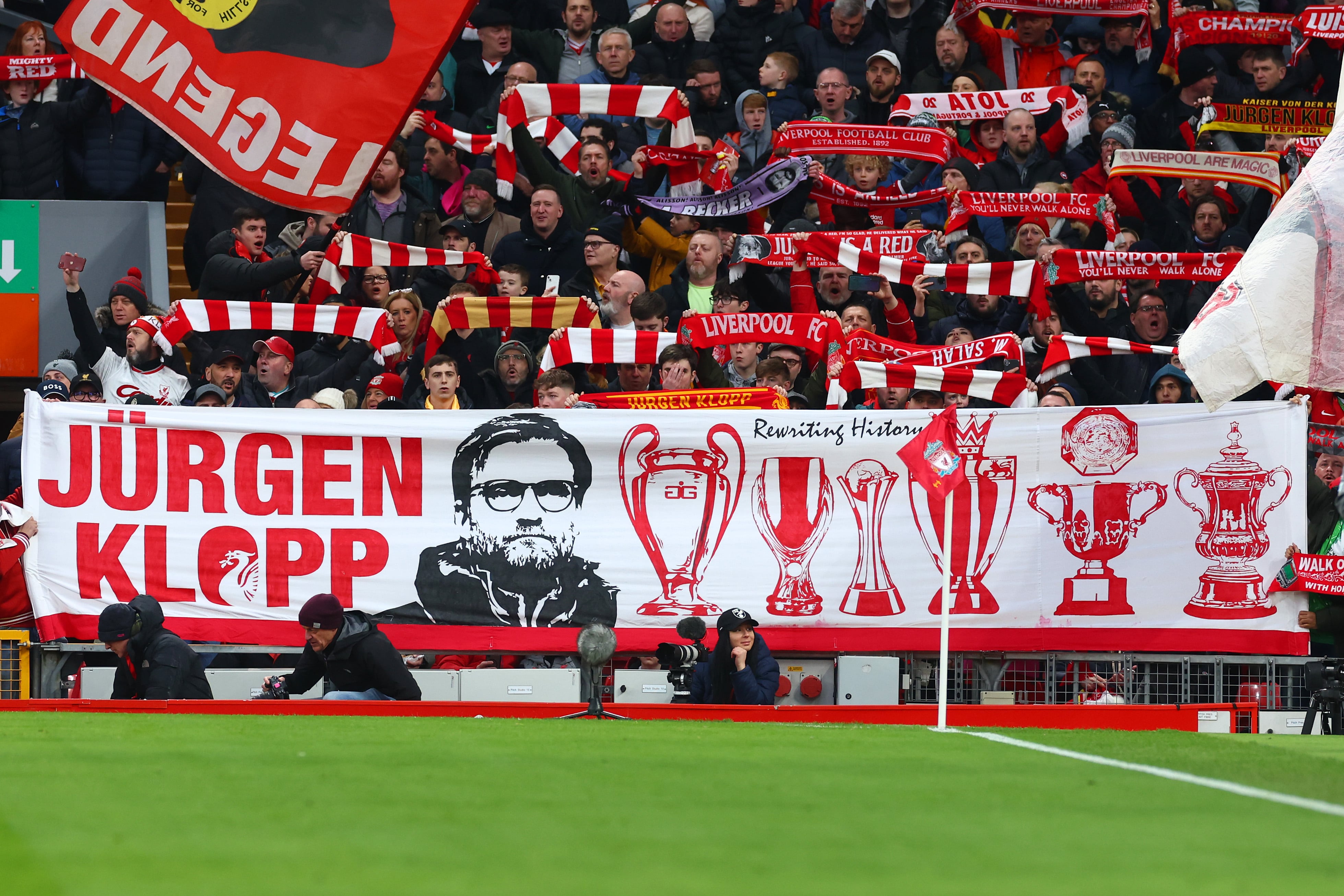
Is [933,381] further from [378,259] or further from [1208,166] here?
[378,259]

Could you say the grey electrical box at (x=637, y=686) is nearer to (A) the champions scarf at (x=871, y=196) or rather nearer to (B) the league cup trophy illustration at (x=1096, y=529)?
(B) the league cup trophy illustration at (x=1096, y=529)

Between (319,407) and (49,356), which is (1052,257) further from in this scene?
(49,356)

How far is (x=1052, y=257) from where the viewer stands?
48.9 feet

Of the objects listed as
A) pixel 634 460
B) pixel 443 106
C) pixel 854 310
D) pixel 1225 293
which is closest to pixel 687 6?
pixel 443 106

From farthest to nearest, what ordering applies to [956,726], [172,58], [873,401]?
[873,401] < [172,58] < [956,726]

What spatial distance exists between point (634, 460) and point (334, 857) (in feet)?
29.4

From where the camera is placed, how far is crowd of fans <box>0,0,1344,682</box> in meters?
14.8

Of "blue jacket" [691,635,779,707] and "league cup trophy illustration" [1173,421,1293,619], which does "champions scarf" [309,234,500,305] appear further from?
"league cup trophy illustration" [1173,421,1293,619]

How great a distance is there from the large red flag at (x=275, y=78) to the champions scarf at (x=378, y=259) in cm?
307

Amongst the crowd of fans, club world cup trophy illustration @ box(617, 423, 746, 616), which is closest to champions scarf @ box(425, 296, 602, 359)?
the crowd of fans

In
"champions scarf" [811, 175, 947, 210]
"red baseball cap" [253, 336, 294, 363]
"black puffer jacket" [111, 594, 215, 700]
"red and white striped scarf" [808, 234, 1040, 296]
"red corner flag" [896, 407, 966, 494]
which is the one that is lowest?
"black puffer jacket" [111, 594, 215, 700]

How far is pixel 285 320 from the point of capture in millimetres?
15109

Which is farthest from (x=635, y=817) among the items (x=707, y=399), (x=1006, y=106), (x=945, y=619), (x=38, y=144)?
(x=38, y=144)

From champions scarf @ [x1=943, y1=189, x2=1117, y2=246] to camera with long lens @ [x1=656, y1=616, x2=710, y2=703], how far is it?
5513 millimetres
